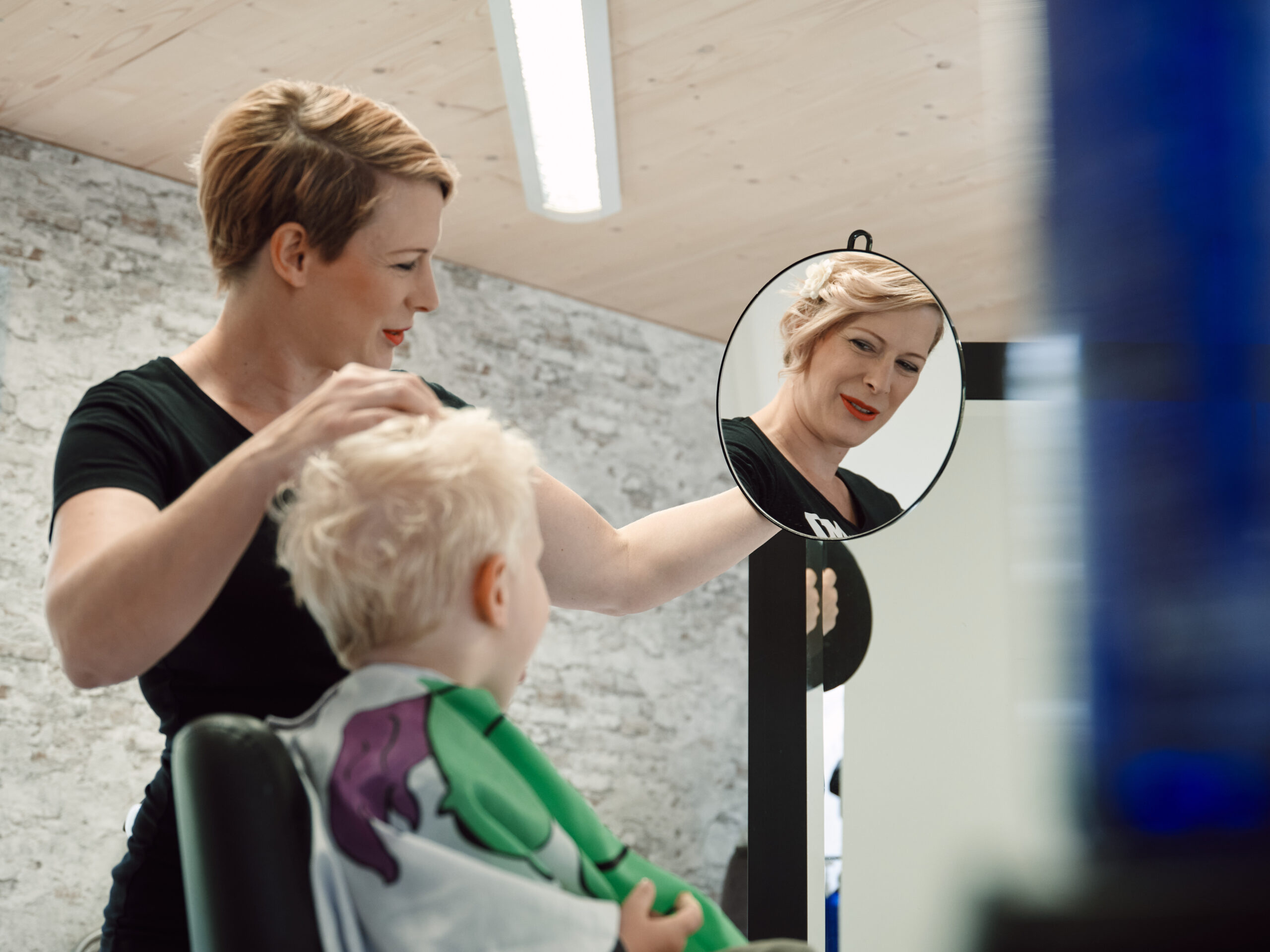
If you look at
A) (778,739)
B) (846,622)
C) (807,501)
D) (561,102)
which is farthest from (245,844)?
(561,102)

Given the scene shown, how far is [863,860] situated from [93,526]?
1.54 metres

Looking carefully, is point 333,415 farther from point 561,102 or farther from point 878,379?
point 561,102

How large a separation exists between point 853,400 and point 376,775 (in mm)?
857

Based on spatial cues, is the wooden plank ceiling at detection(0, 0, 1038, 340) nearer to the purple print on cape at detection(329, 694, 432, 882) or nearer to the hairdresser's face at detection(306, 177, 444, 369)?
the hairdresser's face at detection(306, 177, 444, 369)

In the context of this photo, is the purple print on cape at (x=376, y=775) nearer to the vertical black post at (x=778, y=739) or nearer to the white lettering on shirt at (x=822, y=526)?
the white lettering on shirt at (x=822, y=526)

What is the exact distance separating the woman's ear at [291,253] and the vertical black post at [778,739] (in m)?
1.05

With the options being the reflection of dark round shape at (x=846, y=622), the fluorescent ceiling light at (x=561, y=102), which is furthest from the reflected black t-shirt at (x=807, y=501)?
the fluorescent ceiling light at (x=561, y=102)

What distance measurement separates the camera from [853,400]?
1.47 metres

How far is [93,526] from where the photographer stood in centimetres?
98

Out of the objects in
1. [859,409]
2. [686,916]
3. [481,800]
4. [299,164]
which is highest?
[299,164]

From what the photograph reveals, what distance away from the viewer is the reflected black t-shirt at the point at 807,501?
4.90 ft

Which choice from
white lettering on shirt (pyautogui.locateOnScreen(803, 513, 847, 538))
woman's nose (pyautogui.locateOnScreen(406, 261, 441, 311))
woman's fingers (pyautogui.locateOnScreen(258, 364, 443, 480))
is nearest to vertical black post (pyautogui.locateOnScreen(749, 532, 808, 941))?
white lettering on shirt (pyautogui.locateOnScreen(803, 513, 847, 538))

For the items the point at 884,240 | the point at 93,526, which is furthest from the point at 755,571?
the point at 884,240

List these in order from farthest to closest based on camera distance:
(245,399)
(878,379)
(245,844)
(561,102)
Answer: (561,102) → (878,379) → (245,399) → (245,844)
